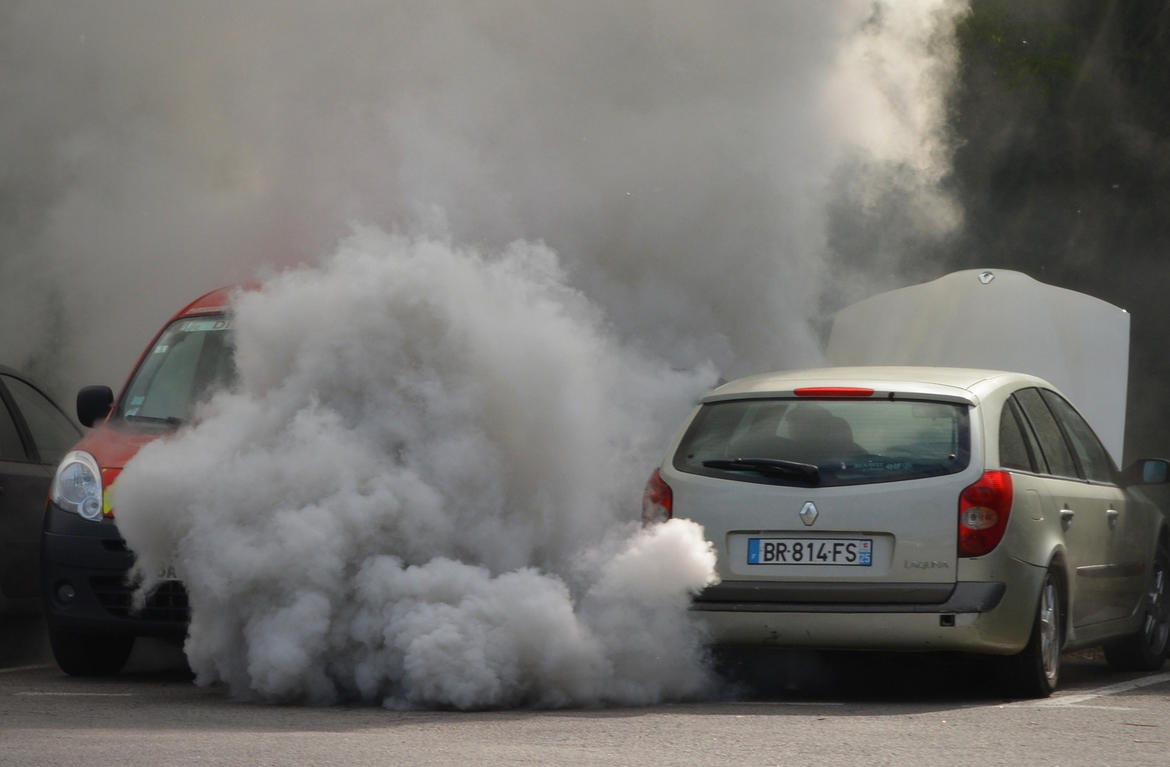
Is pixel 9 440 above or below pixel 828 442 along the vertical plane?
above

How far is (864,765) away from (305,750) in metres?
1.79

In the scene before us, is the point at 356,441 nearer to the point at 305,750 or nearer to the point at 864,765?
the point at 305,750

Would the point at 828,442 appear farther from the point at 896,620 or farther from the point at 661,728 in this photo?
the point at 661,728

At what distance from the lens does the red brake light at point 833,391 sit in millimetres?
8203

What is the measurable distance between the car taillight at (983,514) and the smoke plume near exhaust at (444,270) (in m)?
1.04

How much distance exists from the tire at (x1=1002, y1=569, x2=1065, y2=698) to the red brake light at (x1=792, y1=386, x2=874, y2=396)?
1078 mm

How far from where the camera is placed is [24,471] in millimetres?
10281

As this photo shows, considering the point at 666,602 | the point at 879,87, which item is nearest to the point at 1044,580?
the point at 666,602

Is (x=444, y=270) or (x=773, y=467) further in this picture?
(x=444, y=270)

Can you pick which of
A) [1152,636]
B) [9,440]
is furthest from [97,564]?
[1152,636]

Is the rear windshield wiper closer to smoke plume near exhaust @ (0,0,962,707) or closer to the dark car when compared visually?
smoke plume near exhaust @ (0,0,962,707)

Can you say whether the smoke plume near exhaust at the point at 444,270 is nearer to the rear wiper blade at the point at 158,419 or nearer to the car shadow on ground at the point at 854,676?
the car shadow on ground at the point at 854,676

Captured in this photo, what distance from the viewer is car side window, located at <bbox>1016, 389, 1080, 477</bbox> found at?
862 centimetres

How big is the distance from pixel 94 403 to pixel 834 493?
14.4ft
